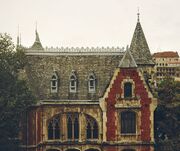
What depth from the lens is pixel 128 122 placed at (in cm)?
7488

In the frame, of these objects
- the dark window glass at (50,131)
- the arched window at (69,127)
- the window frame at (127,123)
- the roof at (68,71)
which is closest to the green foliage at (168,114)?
the window frame at (127,123)

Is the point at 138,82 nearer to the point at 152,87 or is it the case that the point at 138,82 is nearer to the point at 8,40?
the point at 152,87

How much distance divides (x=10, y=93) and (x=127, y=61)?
1235cm

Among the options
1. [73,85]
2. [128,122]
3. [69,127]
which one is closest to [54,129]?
[69,127]

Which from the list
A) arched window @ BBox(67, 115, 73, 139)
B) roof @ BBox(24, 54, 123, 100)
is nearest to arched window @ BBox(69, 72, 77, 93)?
roof @ BBox(24, 54, 123, 100)

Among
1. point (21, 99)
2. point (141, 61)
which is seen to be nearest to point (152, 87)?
point (141, 61)

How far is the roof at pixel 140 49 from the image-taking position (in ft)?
266

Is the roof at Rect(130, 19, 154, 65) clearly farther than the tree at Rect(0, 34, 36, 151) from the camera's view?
Yes

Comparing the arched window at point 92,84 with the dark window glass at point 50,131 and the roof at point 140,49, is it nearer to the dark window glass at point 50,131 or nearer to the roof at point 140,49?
the dark window glass at point 50,131

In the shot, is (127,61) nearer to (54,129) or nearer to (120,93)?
(120,93)

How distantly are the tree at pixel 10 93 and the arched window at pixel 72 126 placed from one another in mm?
4271

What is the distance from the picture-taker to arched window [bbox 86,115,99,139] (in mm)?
75312

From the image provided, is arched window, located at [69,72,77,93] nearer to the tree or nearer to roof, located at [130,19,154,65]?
the tree

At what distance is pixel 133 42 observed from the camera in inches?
3233
